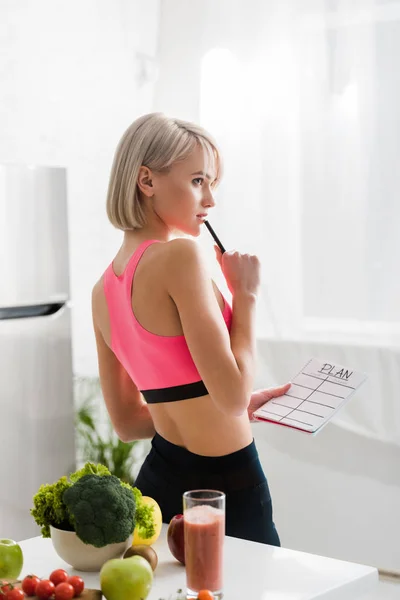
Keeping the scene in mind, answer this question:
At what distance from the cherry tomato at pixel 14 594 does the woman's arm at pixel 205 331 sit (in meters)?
0.59

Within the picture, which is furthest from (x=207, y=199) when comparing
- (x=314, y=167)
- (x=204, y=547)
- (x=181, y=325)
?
(x=314, y=167)

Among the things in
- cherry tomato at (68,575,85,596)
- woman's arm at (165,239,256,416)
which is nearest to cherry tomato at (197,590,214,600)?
cherry tomato at (68,575,85,596)

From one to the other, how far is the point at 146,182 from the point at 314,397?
0.56 m

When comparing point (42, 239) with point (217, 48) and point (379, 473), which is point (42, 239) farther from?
point (379, 473)

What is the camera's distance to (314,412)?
163 cm

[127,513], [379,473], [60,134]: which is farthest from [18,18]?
[127,513]

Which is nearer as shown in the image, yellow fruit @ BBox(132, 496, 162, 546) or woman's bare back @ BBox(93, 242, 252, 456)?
yellow fruit @ BBox(132, 496, 162, 546)

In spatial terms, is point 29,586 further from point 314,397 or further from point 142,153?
point 142,153

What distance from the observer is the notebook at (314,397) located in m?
1.61

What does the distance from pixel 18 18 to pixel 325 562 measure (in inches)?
111

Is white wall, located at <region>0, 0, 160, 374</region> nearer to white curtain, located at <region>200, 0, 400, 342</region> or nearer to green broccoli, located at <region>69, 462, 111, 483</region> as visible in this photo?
white curtain, located at <region>200, 0, 400, 342</region>

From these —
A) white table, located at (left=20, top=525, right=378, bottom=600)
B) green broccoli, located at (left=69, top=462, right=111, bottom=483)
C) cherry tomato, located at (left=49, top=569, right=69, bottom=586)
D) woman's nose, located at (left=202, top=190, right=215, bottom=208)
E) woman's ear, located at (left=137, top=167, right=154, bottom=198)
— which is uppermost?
woman's ear, located at (left=137, top=167, right=154, bottom=198)

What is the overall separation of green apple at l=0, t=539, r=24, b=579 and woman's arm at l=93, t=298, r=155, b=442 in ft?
2.12

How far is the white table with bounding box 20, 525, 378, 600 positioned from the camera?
1.23 metres
